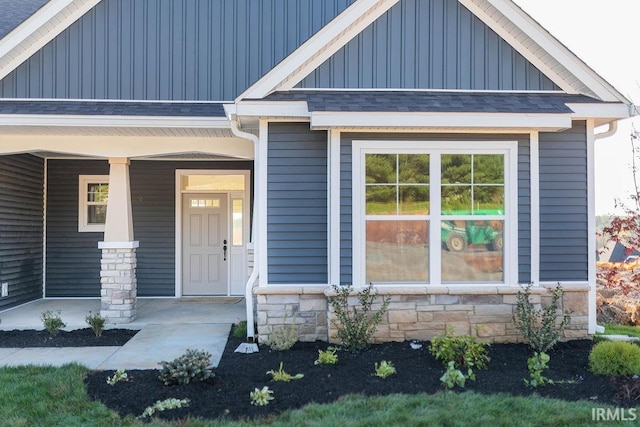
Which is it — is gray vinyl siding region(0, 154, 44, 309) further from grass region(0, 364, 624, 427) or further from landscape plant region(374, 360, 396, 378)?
landscape plant region(374, 360, 396, 378)

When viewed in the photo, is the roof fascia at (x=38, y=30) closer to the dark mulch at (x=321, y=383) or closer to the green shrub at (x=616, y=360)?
the dark mulch at (x=321, y=383)

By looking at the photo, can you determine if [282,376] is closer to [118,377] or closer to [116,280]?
[118,377]

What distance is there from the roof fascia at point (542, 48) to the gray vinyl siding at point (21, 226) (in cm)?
717

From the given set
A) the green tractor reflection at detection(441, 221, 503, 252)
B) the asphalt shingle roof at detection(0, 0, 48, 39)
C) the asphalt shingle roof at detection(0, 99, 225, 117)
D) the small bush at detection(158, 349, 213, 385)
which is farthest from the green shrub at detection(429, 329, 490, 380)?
the asphalt shingle roof at detection(0, 0, 48, 39)

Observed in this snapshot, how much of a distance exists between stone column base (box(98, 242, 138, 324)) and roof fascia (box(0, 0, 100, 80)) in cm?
289

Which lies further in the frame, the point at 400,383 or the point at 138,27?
the point at 138,27

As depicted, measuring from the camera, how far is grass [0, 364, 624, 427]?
351cm

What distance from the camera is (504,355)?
518 cm

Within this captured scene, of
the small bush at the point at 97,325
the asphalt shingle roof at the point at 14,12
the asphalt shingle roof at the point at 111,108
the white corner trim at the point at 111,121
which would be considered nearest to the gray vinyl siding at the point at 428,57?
the white corner trim at the point at 111,121

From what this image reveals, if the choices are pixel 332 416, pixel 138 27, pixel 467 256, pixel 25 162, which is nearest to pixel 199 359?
pixel 332 416

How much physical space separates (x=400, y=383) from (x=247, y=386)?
54.5 inches

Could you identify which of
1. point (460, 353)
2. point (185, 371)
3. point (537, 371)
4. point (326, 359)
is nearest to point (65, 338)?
point (185, 371)

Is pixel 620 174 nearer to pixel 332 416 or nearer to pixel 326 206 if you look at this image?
pixel 326 206

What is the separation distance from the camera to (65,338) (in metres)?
5.97
